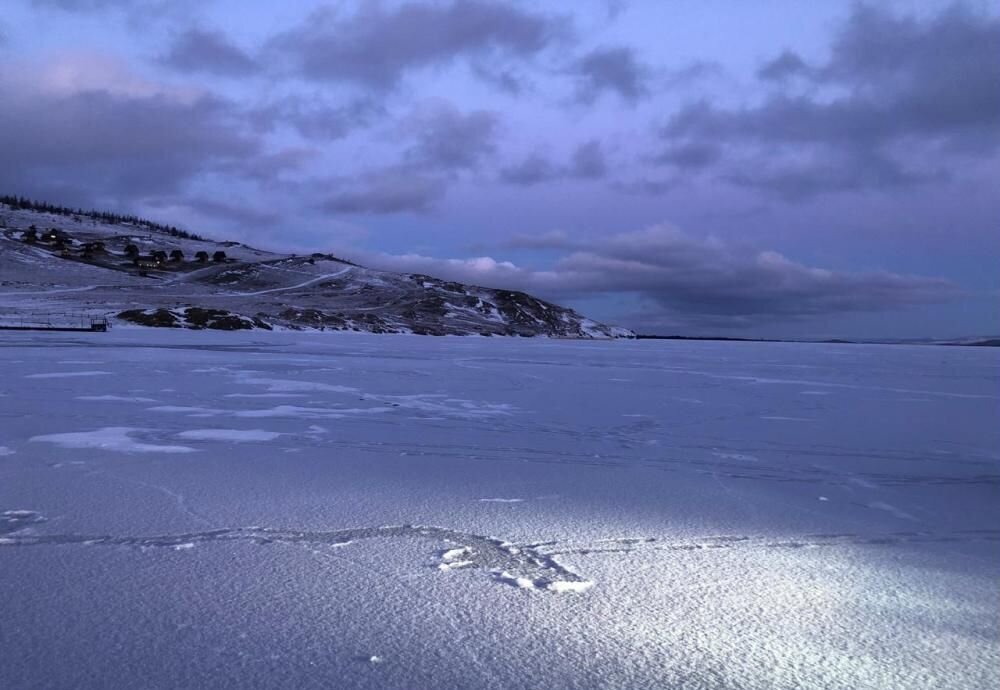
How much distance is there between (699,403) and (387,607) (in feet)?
29.3

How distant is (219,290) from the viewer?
299 ft

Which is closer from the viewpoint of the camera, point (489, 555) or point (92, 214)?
point (489, 555)

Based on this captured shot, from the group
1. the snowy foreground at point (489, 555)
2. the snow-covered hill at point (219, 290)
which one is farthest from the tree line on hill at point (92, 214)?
the snowy foreground at point (489, 555)

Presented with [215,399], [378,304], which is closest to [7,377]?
[215,399]

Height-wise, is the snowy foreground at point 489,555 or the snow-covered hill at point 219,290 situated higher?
the snow-covered hill at point 219,290

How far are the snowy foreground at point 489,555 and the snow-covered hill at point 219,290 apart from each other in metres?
53.6

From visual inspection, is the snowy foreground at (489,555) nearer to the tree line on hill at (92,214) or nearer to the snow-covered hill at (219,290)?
the snow-covered hill at (219,290)

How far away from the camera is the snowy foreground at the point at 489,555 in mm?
2393

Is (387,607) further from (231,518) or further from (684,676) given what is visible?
(231,518)

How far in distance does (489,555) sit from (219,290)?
95416 mm

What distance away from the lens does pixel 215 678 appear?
224 cm

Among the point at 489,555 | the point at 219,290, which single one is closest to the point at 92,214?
the point at 219,290

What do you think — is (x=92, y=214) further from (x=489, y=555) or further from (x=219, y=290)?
(x=489, y=555)

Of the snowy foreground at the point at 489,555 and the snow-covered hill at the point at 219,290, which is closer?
the snowy foreground at the point at 489,555
